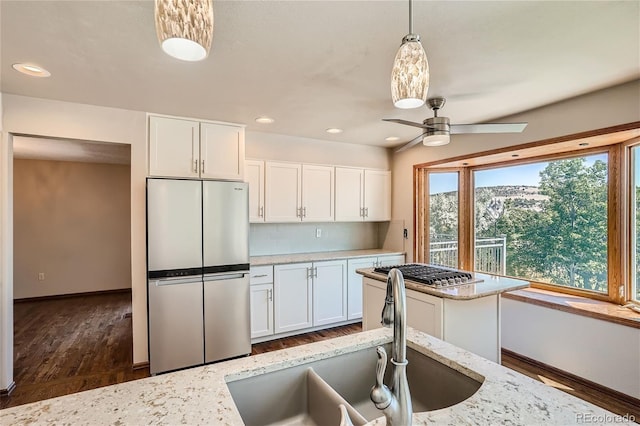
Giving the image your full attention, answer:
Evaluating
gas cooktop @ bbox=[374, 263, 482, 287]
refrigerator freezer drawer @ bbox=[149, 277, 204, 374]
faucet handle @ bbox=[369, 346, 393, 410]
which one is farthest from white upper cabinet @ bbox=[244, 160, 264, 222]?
faucet handle @ bbox=[369, 346, 393, 410]

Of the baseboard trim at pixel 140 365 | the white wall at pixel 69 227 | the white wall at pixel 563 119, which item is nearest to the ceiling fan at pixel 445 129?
the white wall at pixel 563 119

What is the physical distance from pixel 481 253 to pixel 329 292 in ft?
6.30

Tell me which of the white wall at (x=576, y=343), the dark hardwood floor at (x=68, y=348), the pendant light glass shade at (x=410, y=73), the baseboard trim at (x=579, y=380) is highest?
the pendant light glass shade at (x=410, y=73)

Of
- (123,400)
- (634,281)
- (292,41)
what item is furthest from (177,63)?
(634,281)

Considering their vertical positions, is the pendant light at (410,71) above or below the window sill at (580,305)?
above

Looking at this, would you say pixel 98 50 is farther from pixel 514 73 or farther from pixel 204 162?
pixel 514 73

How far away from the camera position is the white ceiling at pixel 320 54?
1495mm

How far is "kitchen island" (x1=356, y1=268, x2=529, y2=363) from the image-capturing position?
82.8 inches

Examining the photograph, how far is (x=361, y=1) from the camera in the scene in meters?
1.42

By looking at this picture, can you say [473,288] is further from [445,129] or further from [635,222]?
[635,222]

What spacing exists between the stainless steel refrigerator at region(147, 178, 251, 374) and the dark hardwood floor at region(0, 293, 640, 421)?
0.41 metres

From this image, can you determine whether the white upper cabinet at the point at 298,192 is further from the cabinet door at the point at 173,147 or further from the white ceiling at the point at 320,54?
the white ceiling at the point at 320,54

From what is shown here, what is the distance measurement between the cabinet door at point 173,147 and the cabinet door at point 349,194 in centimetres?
182

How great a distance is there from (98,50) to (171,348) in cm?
237
